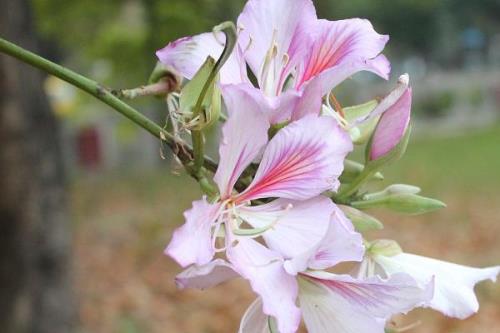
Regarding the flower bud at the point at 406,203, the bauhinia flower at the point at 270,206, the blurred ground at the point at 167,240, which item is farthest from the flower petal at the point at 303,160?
the blurred ground at the point at 167,240

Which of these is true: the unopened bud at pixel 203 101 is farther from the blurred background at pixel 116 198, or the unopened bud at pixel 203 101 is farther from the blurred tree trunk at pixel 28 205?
the blurred tree trunk at pixel 28 205

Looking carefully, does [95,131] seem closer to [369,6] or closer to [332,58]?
[369,6]

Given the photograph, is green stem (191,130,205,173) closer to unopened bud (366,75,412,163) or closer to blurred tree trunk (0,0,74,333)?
unopened bud (366,75,412,163)

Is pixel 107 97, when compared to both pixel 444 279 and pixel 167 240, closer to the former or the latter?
pixel 444 279

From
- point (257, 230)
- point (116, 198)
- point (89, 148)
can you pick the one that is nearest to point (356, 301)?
point (257, 230)

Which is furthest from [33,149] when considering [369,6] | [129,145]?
[369,6]
